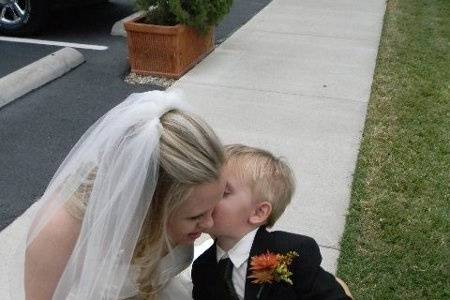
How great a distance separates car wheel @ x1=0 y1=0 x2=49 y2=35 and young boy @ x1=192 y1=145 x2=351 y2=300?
16.3 feet

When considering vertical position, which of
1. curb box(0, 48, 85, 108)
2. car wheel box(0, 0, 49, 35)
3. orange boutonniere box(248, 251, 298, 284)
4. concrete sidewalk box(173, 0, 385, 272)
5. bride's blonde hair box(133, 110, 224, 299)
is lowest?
concrete sidewalk box(173, 0, 385, 272)

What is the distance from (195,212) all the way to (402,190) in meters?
2.34

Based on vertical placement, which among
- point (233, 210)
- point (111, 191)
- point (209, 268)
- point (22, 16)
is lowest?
point (22, 16)

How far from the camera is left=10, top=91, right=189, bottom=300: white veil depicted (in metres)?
1.40

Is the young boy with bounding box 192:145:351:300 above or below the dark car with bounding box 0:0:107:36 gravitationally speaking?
above

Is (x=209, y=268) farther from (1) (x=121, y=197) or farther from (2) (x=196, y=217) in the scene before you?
(1) (x=121, y=197)

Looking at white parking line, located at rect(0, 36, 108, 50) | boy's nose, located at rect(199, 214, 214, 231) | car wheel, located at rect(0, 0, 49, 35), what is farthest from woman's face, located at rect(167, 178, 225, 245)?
car wheel, located at rect(0, 0, 49, 35)

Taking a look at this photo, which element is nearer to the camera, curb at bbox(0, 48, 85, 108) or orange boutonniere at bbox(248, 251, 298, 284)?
orange boutonniere at bbox(248, 251, 298, 284)

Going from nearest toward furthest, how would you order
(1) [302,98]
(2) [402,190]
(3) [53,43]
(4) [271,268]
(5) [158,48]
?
(4) [271,268] < (2) [402,190] < (1) [302,98] < (5) [158,48] < (3) [53,43]

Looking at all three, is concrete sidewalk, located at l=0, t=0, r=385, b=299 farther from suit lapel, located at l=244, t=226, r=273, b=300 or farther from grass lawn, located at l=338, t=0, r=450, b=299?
suit lapel, located at l=244, t=226, r=273, b=300

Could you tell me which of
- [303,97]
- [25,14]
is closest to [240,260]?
[303,97]

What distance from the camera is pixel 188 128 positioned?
1399mm

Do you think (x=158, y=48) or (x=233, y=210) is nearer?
(x=233, y=210)

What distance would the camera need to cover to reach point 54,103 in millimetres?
4711
